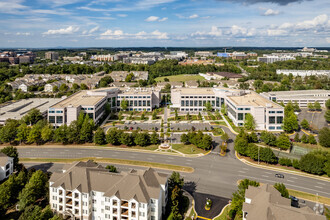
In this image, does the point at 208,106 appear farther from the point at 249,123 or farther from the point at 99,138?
the point at 99,138

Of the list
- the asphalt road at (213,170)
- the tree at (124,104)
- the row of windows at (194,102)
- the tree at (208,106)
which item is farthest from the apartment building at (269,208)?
the tree at (124,104)

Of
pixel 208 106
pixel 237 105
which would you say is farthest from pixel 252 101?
pixel 208 106

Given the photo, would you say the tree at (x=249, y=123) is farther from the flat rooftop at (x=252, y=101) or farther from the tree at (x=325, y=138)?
the tree at (x=325, y=138)

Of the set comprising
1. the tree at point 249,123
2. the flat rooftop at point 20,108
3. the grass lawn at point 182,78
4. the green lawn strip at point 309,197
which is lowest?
the green lawn strip at point 309,197

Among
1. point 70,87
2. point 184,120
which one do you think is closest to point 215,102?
point 184,120

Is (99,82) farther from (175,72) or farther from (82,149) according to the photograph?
(82,149)

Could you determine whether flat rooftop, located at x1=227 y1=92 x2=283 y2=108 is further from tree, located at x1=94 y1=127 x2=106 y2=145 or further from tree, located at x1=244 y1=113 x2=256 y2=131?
tree, located at x1=94 y1=127 x2=106 y2=145
